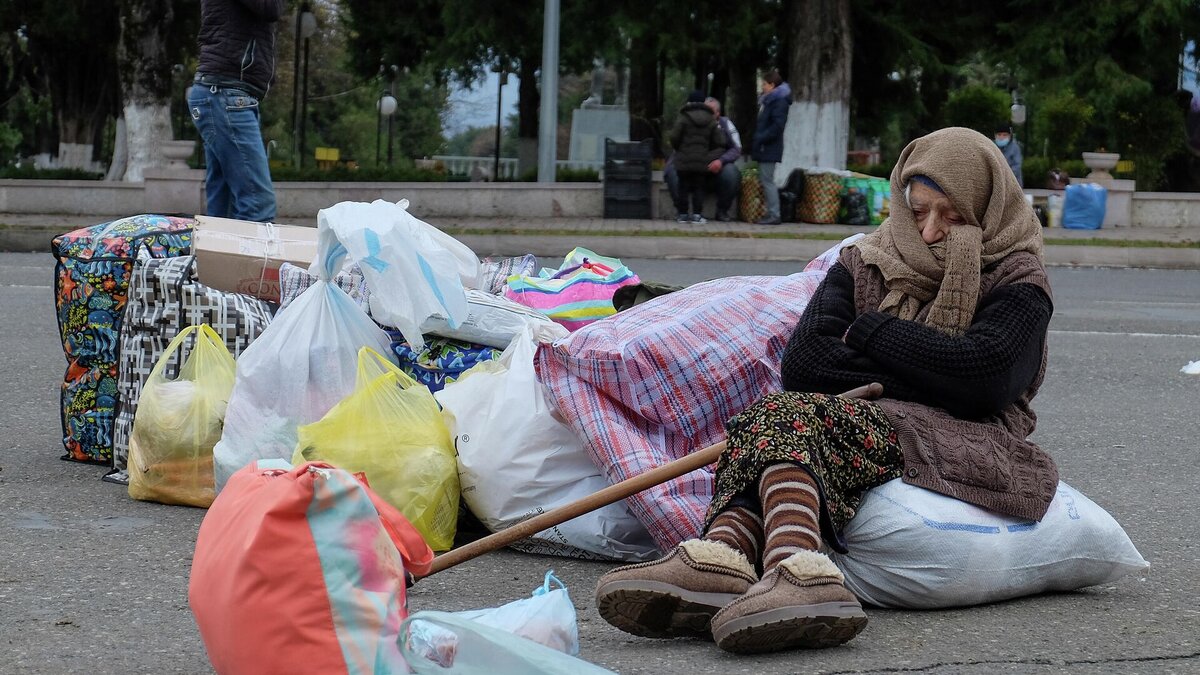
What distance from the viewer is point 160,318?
454cm

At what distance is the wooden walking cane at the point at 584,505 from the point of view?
10.6ft

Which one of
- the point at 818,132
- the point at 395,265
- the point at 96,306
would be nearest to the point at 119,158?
the point at 818,132

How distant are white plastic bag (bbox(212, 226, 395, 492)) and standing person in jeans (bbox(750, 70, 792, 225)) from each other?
13.0m

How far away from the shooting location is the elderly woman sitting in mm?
2918

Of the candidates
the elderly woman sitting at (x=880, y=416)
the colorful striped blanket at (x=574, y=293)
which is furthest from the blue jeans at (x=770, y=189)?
the elderly woman sitting at (x=880, y=416)

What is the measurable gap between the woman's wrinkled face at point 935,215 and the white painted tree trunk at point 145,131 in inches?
802

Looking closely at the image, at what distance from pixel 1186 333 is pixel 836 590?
22.6 feet

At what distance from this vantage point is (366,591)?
2568mm

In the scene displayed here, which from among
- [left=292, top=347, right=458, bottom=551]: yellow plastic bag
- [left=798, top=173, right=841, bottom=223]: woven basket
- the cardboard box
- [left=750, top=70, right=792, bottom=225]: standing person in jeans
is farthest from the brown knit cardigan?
[left=798, top=173, right=841, bottom=223]: woven basket

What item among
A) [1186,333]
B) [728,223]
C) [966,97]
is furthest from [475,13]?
[966,97]

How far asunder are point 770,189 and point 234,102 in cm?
1126

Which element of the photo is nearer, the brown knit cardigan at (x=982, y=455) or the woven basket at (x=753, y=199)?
the brown knit cardigan at (x=982, y=455)

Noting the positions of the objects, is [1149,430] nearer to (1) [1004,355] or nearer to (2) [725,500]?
(1) [1004,355]

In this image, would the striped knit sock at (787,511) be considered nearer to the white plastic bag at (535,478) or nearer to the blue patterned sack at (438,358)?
the white plastic bag at (535,478)
